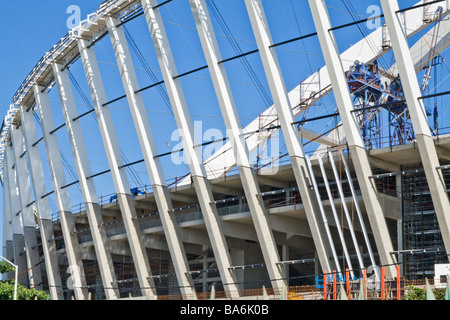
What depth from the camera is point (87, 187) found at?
151 feet

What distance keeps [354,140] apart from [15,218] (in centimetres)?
4414

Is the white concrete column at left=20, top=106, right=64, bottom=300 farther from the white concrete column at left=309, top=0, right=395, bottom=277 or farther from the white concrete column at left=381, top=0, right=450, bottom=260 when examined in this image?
the white concrete column at left=381, top=0, right=450, bottom=260

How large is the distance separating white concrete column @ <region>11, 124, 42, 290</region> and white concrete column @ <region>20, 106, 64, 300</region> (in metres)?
3.66

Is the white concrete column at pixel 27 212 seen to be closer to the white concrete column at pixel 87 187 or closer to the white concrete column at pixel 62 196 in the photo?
the white concrete column at pixel 62 196

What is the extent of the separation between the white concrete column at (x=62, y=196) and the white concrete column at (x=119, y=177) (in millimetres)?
7603

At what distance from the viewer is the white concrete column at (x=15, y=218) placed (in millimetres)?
61906

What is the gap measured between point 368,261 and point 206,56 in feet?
53.7

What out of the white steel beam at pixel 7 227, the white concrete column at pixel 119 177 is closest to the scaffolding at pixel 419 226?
the white concrete column at pixel 119 177

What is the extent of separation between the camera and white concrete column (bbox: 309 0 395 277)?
29.2m

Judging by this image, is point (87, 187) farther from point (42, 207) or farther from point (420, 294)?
point (420, 294)

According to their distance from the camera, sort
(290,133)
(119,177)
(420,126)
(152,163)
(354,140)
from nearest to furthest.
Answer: (420,126) < (354,140) < (290,133) < (152,163) < (119,177)

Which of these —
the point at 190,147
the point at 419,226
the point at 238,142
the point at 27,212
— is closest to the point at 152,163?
the point at 190,147

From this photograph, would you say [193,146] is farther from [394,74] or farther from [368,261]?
[394,74]
